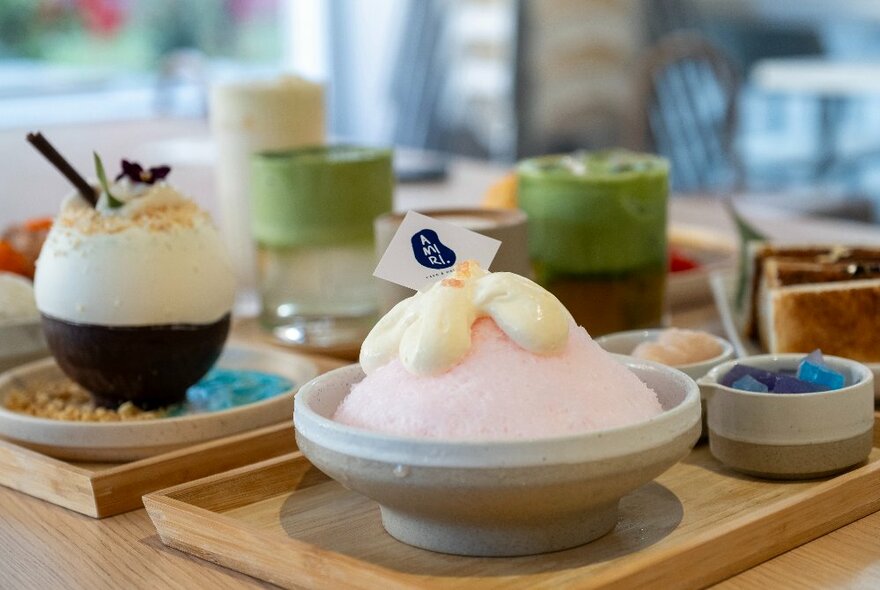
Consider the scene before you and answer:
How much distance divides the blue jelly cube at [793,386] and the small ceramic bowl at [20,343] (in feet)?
2.37

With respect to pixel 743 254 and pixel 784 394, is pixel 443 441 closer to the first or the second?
pixel 784 394

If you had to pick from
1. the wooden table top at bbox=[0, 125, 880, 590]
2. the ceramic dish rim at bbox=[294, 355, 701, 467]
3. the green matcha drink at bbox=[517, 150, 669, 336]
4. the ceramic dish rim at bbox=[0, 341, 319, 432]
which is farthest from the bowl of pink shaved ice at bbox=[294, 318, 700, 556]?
the green matcha drink at bbox=[517, 150, 669, 336]

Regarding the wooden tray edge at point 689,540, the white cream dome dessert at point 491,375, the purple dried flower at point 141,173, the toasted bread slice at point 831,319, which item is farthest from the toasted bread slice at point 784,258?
the purple dried flower at point 141,173

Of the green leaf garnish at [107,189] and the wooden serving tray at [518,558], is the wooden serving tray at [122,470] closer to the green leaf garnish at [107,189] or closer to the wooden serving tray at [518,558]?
the wooden serving tray at [518,558]

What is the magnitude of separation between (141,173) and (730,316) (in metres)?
0.65

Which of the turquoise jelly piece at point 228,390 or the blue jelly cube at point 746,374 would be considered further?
the turquoise jelly piece at point 228,390

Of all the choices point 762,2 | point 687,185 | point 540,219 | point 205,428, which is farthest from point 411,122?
point 205,428

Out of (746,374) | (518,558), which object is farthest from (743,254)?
(518,558)

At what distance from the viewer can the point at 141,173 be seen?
1.00 metres

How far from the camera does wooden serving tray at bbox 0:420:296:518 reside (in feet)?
2.78

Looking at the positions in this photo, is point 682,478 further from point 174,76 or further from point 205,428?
point 174,76

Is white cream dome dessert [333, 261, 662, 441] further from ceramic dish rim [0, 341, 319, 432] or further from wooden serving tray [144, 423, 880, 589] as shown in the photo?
ceramic dish rim [0, 341, 319, 432]

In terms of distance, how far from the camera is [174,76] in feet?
14.7

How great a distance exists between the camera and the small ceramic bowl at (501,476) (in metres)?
0.64
